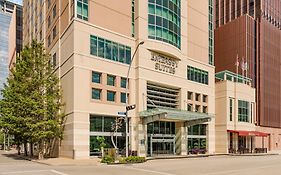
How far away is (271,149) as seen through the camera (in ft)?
252

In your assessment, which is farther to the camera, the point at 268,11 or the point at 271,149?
the point at 268,11

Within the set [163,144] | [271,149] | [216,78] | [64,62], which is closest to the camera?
[64,62]

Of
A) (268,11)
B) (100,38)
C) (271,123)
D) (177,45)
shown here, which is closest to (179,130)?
(177,45)

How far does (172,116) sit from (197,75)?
12.4m

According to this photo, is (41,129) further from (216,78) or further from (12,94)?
(216,78)

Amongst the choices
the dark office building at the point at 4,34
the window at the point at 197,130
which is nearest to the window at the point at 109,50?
the window at the point at 197,130

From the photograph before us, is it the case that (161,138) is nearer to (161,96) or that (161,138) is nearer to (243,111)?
(161,96)

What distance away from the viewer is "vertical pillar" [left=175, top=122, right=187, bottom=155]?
4716 centimetres

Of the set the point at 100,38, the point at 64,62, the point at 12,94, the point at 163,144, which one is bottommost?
the point at 163,144

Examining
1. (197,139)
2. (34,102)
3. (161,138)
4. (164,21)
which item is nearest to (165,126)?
(161,138)

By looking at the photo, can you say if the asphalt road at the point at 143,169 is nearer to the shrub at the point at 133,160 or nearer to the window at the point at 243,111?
the shrub at the point at 133,160

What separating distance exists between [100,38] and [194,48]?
19.2 metres

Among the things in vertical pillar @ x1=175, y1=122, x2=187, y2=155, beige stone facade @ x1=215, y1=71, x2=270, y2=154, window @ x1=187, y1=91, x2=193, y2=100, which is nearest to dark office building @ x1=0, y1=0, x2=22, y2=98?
beige stone facade @ x1=215, y1=71, x2=270, y2=154

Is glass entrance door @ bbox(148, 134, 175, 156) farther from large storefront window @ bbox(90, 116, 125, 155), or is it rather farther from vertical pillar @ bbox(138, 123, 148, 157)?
large storefront window @ bbox(90, 116, 125, 155)
